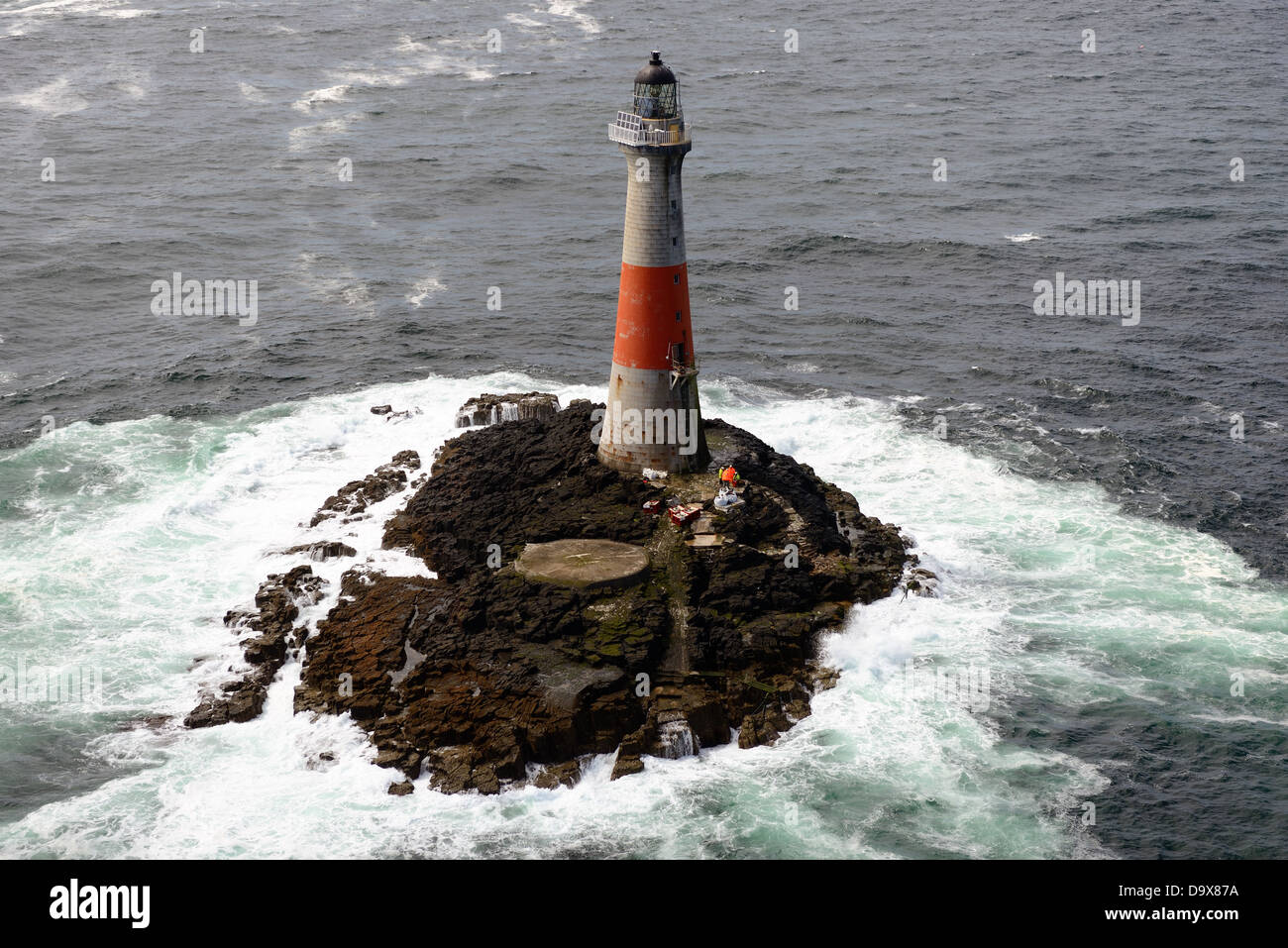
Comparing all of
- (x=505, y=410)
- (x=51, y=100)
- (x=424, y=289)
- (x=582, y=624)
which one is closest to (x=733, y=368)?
(x=505, y=410)

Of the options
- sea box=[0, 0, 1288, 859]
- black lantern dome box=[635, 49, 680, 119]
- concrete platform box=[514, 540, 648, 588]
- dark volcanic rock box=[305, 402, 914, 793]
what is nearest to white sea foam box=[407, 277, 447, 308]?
sea box=[0, 0, 1288, 859]

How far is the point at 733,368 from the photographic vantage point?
7188 cm

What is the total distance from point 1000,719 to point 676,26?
108186 mm

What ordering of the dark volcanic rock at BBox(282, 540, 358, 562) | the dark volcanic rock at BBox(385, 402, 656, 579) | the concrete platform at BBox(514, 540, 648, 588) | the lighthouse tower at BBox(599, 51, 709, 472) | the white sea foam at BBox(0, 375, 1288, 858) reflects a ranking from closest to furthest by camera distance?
the white sea foam at BBox(0, 375, 1288, 858) < the concrete platform at BBox(514, 540, 648, 588) < the lighthouse tower at BBox(599, 51, 709, 472) < the dark volcanic rock at BBox(385, 402, 656, 579) < the dark volcanic rock at BBox(282, 540, 358, 562)

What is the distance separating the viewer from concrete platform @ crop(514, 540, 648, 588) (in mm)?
47000

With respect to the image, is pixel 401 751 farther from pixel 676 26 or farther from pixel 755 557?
pixel 676 26

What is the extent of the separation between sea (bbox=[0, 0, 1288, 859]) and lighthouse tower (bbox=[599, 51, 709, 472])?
962 cm

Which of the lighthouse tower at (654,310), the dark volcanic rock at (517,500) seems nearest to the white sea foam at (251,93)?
the dark volcanic rock at (517,500)

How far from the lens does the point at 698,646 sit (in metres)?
45.1

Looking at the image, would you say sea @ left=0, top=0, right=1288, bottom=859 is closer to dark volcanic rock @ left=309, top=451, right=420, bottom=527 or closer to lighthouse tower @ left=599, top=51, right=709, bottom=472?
dark volcanic rock @ left=309, top=451, right=420, bottom=527

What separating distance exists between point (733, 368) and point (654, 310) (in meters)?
22.1

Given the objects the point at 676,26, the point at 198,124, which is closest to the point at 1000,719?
the point at 198,124

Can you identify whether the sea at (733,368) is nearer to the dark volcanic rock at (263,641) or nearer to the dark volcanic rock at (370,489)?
the dark volcanic rock at (263,641)

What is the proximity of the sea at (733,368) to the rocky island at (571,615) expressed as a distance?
47.5 inches
